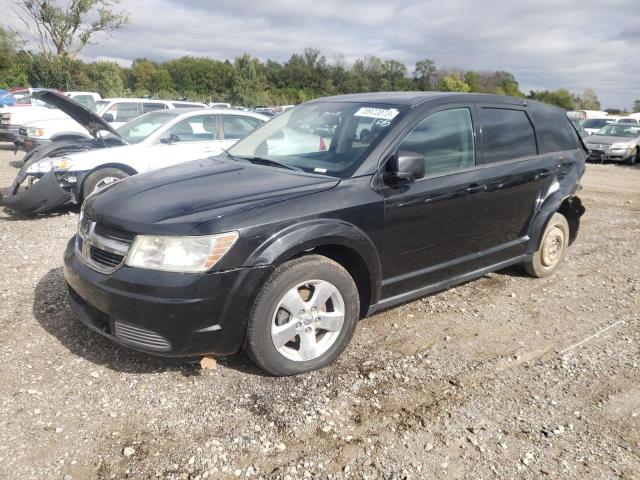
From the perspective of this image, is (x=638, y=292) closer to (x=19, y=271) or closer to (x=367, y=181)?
(x=367, y=181)

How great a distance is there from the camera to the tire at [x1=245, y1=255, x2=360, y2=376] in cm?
293

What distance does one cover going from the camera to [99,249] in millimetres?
3086

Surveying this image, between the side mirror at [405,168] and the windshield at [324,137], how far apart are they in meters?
A: 0.23

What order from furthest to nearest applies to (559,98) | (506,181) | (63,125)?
(559,98) → (63,125) → (506,181)

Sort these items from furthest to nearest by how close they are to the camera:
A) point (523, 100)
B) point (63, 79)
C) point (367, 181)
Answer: point (63, 79)
point (523, 100)
point (367, 181)

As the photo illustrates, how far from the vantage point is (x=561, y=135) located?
5062 mm

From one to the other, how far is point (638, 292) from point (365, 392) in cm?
335

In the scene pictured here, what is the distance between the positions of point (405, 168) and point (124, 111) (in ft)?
40.5

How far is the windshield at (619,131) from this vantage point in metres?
18.7

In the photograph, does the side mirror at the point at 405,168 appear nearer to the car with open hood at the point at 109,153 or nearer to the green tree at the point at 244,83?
the car with open hood at the point at 109,153

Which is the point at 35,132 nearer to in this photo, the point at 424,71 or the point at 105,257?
the point at 105,257

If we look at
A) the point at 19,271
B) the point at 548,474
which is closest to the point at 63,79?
the point at 19,271

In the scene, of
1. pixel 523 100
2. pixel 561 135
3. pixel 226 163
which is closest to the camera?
pixel 226 163

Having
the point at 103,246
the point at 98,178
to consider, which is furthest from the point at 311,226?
the point at 98,178
